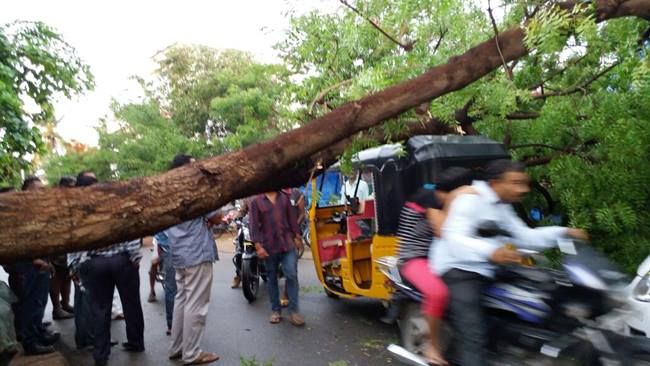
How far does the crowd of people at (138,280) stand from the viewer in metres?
5.37

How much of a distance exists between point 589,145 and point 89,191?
5.07 meters

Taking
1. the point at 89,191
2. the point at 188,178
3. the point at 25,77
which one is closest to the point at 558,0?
the point at 188,178

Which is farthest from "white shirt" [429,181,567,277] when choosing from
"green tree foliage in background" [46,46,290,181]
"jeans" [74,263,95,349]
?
"green tree foliage in background" [46,46,290,181]

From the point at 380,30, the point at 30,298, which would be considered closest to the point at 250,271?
the point at 30,298

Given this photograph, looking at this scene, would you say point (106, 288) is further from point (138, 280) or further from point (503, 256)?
point (503, 256)

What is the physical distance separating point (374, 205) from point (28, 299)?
13.4 feet

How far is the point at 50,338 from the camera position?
6.46 metres

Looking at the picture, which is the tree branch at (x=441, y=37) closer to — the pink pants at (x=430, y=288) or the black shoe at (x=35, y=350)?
the pink pants at (x=430, y=288)

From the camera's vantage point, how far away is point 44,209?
2967 mm

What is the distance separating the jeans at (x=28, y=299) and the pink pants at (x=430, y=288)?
446 cm

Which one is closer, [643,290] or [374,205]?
[643,290]

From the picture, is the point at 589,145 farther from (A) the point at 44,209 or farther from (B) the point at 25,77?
(B) the point at 25,77

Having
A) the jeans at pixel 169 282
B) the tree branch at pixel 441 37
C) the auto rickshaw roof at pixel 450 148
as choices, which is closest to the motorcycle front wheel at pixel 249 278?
the jeans at pixel 169 282

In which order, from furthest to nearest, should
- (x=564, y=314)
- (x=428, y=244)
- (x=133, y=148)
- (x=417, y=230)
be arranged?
(x=133, y=148), (x=417, y=230), (x=428, y=244), (x=564, y=314)
